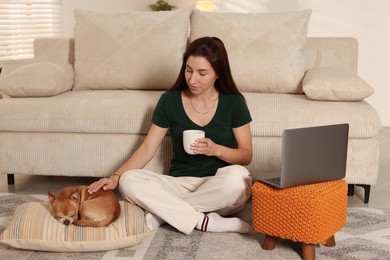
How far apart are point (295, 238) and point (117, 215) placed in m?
0.68

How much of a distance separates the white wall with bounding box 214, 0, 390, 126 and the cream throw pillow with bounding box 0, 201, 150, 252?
334 centimetres

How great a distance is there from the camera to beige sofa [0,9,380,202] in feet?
9.12

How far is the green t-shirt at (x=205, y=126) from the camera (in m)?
2.47

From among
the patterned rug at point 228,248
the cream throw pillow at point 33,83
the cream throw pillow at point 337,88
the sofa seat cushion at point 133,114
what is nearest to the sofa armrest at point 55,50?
the cream throw pillow at point 33,83

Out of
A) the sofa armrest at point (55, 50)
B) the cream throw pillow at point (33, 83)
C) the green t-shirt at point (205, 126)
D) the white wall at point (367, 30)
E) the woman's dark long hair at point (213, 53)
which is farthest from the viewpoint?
the white wall at point (367, 30)

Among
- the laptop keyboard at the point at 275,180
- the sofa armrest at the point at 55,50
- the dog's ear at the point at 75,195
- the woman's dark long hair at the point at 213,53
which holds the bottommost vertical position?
the dog's ear at the point at 75,195

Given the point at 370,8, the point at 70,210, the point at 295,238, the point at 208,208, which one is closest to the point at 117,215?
the point at 70,210

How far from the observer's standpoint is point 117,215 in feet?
7.37

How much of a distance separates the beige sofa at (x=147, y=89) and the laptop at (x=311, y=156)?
1.98 ft

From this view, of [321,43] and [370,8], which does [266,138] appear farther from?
[370,8]

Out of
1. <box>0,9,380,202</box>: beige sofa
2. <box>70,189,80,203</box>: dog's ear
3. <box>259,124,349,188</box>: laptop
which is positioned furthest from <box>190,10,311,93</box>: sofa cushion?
<box>70,189,80,203</box>: dog's ear

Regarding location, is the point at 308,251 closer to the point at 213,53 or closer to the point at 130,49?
the point at 213,53

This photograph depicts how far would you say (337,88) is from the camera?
9.25 ft

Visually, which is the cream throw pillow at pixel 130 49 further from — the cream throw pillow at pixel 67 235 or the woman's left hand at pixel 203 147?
the cream throw pillow at pixel 67 235
